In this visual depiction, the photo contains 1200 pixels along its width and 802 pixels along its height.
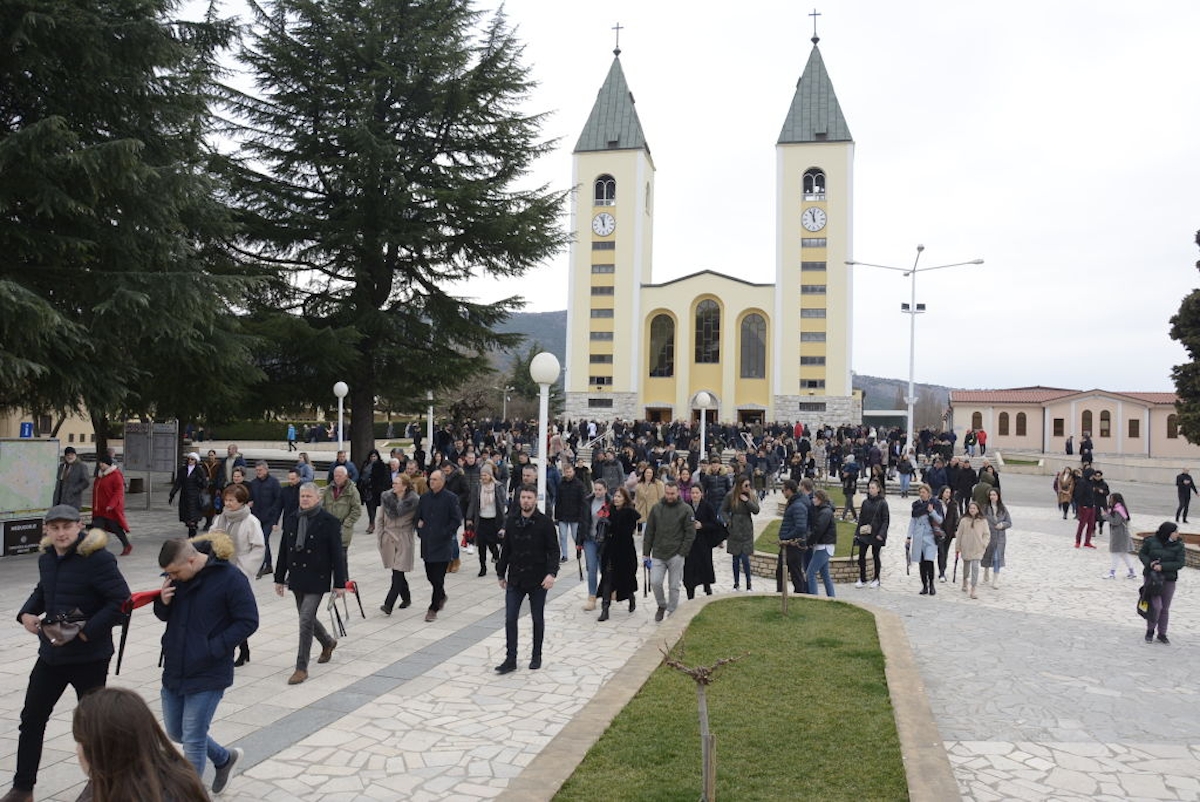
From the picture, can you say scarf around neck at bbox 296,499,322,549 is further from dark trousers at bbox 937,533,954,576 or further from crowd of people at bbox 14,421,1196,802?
dark trousers at bbox 937,533,954,576

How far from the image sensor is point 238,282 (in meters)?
15.5

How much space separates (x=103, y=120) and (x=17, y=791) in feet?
45.2

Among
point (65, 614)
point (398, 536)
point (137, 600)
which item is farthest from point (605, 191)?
point (65, 614)

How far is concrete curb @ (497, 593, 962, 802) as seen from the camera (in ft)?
16.1

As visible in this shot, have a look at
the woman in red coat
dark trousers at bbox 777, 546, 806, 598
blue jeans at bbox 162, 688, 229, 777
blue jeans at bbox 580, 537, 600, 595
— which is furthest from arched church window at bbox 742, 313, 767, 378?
blue jeans at bbox 162, 688, 229, 777

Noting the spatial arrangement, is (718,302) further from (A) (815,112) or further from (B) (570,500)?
(B) (570,500)

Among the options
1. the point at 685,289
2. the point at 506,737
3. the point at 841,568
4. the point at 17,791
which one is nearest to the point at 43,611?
the point at 17,791

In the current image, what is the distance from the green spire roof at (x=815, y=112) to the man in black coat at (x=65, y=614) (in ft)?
183

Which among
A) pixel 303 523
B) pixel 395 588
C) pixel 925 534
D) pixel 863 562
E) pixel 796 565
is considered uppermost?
pixel 303 523

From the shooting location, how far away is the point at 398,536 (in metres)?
9.80

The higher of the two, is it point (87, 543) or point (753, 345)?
point (753, 345)

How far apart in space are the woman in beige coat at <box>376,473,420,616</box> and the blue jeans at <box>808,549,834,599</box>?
5309 mm

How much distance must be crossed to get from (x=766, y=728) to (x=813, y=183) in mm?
53459

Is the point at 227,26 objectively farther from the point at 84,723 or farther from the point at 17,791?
the point at 84,723
